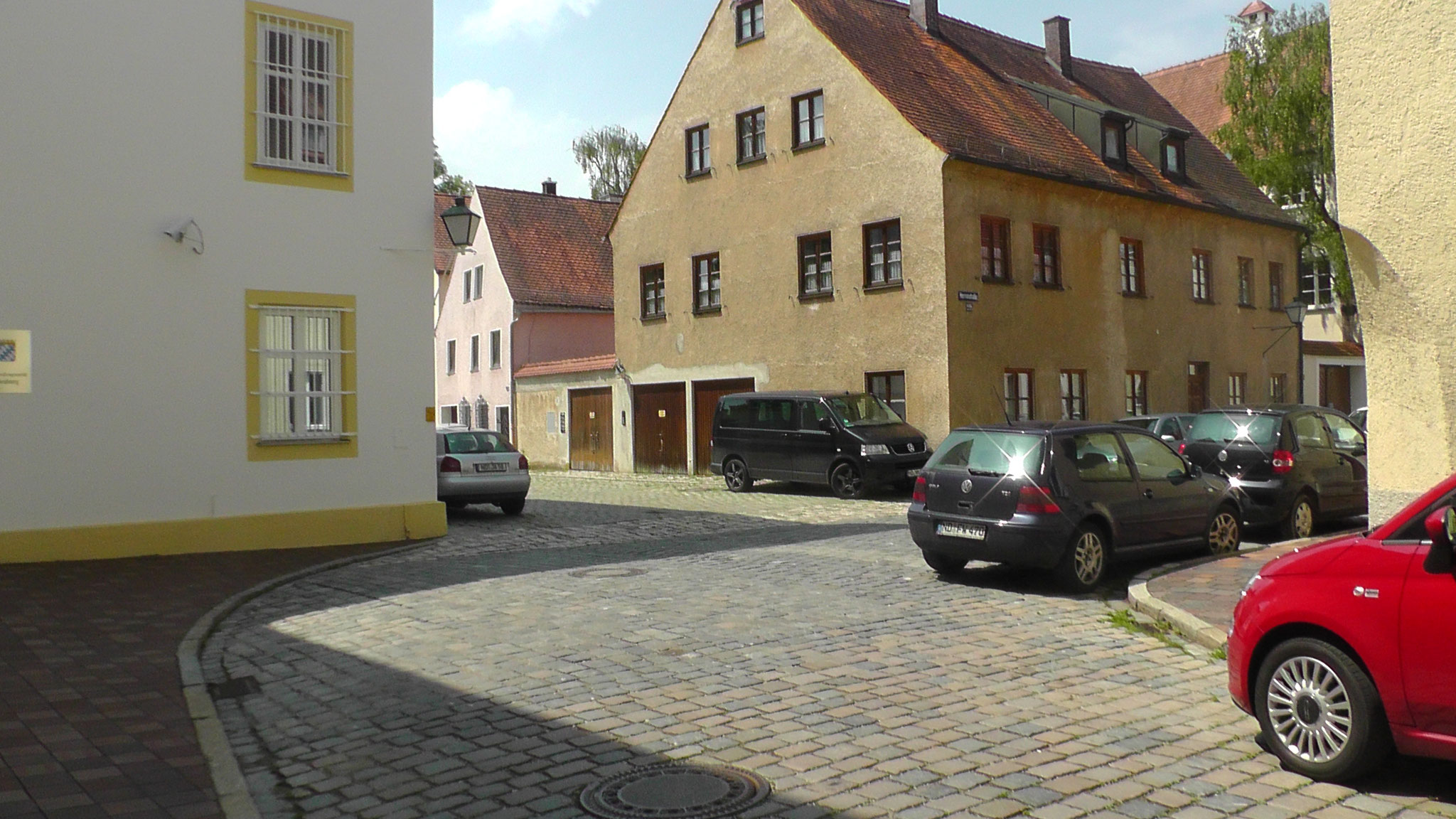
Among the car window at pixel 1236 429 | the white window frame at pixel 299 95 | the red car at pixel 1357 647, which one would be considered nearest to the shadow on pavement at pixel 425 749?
the red car at pixel 1357 647

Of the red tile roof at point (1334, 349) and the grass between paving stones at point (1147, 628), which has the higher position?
the red tile roof at point (1334, 349)

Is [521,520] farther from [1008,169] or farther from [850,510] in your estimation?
[1008,169]

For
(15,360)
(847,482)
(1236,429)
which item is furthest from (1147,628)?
(847,482)

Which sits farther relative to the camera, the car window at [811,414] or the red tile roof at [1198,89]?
the red tile roof at [1198,89]

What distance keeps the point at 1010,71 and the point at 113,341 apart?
79.1ft

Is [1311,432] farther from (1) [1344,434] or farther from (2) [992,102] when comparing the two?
(2) [992,102]

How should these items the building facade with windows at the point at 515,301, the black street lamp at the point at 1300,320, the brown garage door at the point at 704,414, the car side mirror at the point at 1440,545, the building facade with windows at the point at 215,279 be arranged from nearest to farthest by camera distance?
the car side mirror at the point at 1440,545 < the building facade with windows at the point at 215,279 < the brown garage door at the point at 704,414 < the black street lamp at the point at 1300,320 < the building facade with windows at the point at 515,301

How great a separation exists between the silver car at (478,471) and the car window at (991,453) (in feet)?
30.3

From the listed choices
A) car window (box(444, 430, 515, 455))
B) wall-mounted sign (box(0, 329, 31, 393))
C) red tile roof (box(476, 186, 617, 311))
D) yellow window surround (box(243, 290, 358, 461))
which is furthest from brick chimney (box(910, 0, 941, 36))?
wall-mounted sign (box(0, 329, 31, 393))

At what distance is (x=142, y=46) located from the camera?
→ 45.5ft

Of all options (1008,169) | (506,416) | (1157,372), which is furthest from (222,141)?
(506,416)

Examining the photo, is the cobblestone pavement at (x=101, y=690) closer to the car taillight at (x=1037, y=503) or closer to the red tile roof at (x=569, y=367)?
the car taillight at (x=1037, y=503)

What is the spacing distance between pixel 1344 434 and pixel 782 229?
46.3ft

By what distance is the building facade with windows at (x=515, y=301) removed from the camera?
39.2 meters
